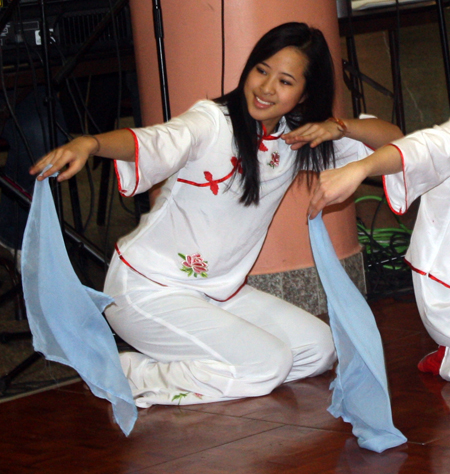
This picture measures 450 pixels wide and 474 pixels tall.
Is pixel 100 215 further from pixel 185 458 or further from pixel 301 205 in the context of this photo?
pixel 185 458

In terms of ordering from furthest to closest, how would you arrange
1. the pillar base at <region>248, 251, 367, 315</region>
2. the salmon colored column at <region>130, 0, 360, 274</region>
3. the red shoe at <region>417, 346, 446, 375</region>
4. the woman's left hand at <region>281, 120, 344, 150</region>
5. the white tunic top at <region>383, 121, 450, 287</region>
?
the pillar base at <region>248, 251, 367, 315</region>
the salmon colored column at <region>130, 0, 360, 274</region>
the red shoe at <region>417, 346, 446, 375</region>
the woman's left hand at <region>281, 120, 344, 150</region>
the white tunic top at <region>383, 121, 450, 287</region>

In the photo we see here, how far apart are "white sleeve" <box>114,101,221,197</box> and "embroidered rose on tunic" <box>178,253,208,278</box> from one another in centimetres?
27

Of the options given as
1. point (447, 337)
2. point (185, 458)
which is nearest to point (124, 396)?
point (185, 458)

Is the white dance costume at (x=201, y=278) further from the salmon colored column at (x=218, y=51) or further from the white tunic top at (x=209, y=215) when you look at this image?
the salmon colored column at (x=218, y=51)

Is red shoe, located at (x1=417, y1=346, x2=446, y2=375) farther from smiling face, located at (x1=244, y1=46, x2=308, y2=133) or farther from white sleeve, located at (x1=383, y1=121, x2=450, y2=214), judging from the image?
smiling face, located at (x1=244, y1=46, x2=308, y2=133)

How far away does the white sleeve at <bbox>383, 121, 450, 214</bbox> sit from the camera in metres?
1.56

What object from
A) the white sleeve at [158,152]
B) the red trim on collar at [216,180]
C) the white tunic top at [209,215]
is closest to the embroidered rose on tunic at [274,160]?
the white tunic top at [209,215]

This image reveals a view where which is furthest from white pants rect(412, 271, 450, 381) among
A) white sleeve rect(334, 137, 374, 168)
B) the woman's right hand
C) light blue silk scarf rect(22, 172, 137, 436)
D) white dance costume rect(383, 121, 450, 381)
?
the woman's right hand

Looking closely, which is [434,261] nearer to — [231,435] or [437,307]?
[437,307]

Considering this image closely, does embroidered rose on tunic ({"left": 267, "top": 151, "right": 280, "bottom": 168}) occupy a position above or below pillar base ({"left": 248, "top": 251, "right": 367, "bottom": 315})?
above

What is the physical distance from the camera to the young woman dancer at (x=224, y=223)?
6.43 ft

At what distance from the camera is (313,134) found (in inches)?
74.4

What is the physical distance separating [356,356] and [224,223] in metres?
0.54

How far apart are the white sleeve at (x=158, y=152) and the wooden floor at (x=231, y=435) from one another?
56cm
